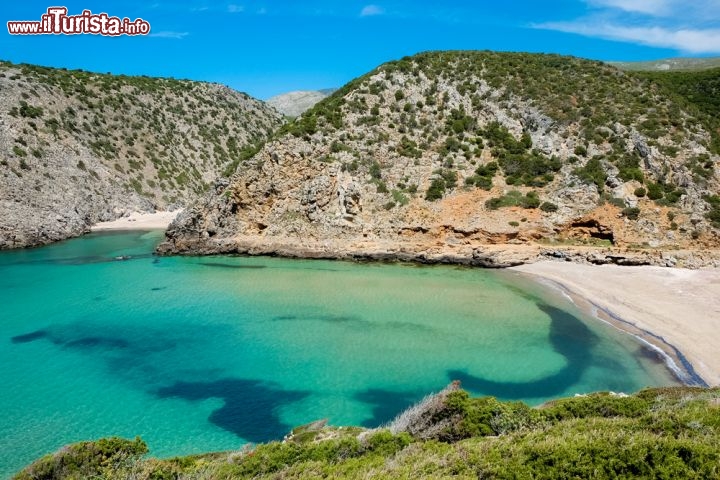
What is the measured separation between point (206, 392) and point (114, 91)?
79127mm

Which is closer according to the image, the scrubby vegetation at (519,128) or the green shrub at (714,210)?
the green shrub at (714,210)

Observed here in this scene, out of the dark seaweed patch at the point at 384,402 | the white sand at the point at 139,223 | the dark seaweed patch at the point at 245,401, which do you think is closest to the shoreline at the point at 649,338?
the dark seaweed patch at the point at 384,402

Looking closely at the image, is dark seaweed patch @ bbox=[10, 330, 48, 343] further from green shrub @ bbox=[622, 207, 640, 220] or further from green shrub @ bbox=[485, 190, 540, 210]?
green shrub @ bbox=[622, 207, 640, 220]

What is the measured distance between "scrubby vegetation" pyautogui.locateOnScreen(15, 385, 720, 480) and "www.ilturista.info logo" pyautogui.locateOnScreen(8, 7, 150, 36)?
4304 centimetres

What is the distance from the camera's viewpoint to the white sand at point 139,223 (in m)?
58.5

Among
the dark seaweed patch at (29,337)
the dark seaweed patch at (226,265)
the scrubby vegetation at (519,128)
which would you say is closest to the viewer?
the dark seaweed patch at (29,337)

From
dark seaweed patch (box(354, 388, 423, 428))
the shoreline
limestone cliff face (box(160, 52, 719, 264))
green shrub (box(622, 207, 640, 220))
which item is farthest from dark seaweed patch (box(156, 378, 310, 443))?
green shrub (box(622, 207, 640, 220))

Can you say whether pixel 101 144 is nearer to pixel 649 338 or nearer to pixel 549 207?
pixel 549 207

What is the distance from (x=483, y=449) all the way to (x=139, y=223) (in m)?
61.5

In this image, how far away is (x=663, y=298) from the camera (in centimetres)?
2497

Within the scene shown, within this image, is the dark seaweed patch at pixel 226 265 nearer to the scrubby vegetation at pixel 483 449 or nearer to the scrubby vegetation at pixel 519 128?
the scrubby vegetation at pixel 519 128

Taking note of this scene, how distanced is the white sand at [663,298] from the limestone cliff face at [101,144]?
32.1 meters

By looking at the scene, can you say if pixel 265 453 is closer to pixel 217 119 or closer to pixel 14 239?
pixel 14 239

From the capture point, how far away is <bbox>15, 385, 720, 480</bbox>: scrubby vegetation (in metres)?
7.29
